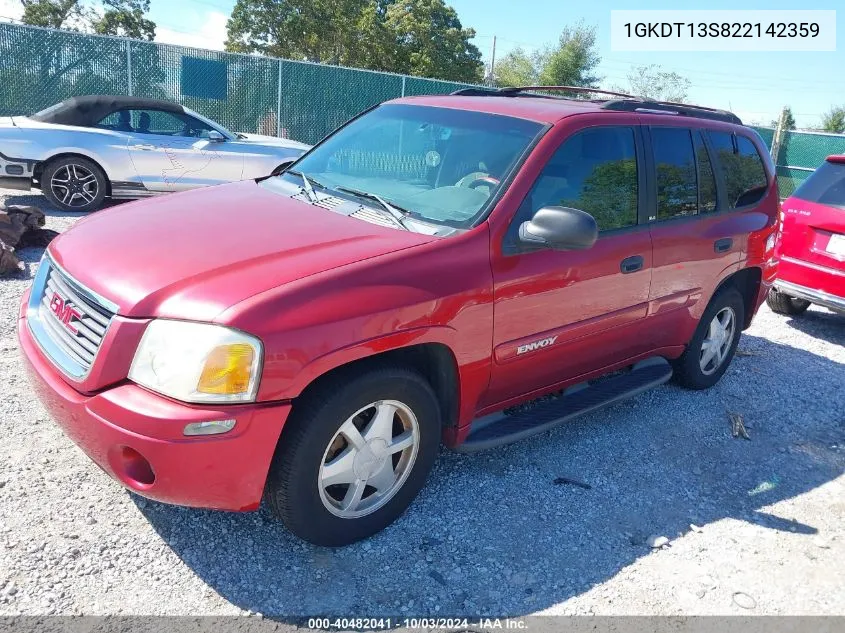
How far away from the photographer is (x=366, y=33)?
3403 cm

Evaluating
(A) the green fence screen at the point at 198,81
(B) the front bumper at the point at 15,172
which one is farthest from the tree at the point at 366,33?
(B) the front bumper at the point at 15,172

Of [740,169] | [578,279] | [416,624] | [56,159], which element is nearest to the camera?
[416,624]

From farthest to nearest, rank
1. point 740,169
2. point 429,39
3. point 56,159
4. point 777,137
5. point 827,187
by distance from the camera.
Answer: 1. point 429,39
2. point 777,137
3. point 56,159
4. point 827,187
5. point 740,169

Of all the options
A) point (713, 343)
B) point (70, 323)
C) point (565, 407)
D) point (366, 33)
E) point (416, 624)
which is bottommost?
point (416, 624)

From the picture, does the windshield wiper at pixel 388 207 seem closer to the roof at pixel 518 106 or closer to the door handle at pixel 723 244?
the roof at pixel 518 106

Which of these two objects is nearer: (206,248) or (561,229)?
(206,248)

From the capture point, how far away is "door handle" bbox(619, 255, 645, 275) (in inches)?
149

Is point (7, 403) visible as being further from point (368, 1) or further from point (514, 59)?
point (514, 59)

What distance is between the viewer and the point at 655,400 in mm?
4883

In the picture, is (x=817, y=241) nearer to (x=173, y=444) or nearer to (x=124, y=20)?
(x=173, y=444)

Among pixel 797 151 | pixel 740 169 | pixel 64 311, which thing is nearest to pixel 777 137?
pixel 797 151

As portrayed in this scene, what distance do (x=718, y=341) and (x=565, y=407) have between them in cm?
194

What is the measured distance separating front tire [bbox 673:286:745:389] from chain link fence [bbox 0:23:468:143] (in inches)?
441

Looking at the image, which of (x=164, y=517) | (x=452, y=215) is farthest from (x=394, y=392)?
(x=164, y=517)
